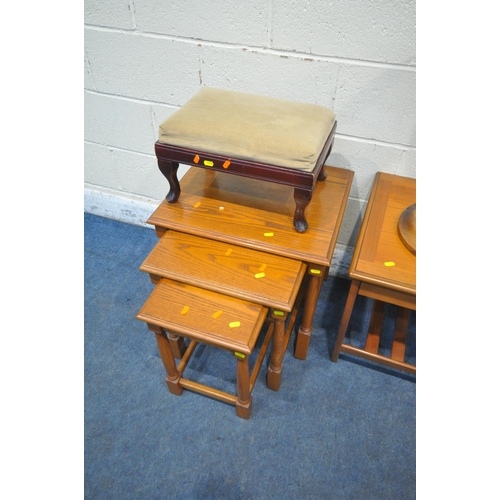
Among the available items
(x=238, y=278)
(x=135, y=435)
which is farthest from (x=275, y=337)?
(x=135, y=435)

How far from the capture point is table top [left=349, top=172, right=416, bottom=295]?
1.15 m

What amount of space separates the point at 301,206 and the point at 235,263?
28 cm

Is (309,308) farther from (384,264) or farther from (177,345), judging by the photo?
(177,345)

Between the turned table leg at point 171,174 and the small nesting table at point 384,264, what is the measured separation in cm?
68

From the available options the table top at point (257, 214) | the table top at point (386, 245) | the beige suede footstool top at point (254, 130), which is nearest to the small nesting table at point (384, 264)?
the table top at point (386, 245)

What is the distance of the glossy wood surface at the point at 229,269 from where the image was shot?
113 cm

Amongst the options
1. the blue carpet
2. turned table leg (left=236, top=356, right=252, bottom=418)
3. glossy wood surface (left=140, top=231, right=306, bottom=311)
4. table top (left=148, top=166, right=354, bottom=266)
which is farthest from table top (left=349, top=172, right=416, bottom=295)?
the blue carpet

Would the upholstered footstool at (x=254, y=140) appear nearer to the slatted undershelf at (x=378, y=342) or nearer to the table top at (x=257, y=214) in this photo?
the table top at (x=257, y=214)

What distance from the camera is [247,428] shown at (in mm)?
1405

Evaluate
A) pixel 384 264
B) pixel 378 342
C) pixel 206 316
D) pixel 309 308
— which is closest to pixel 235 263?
pixel 206 316

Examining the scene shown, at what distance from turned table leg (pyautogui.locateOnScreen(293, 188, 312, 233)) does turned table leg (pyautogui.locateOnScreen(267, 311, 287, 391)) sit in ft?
0.99

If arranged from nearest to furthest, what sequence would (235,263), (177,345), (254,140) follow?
(254,140) < (235,263) < (177,345)

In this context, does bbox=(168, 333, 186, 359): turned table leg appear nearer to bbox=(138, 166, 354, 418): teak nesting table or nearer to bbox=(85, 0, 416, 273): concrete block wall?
bbox=(138, 166, 354, 418): teak nesting table

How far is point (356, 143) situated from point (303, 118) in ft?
1.39
